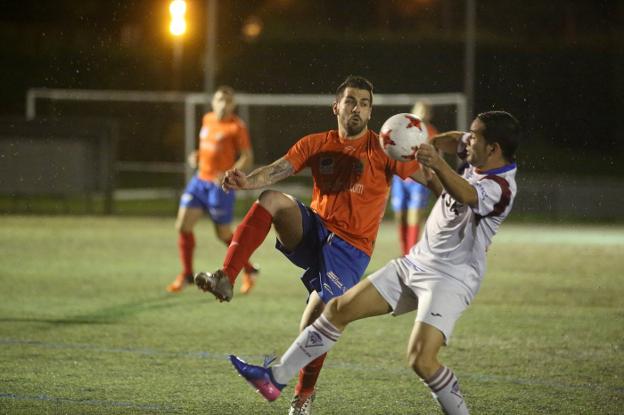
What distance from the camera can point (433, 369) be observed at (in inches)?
219

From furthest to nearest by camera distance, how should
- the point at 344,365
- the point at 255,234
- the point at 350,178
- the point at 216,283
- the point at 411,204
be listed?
the point at 411,204, the point at 344,365, the point at 350,178, the point at 255,234, the point at 216,283

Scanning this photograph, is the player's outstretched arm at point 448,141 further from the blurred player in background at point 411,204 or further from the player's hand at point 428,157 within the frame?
the blurred player in background at point 411,204

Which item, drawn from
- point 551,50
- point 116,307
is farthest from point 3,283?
point 551,50

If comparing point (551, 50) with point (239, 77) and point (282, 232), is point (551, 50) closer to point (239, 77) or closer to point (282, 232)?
point (239, 77)

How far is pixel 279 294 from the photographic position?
12047 mm

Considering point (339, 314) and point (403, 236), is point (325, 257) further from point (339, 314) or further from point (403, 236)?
point (403, 236)

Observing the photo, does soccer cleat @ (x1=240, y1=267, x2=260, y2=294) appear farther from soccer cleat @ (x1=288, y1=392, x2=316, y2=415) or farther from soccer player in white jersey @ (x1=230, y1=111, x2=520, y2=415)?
soccer player in white jersey @ (x1=230, y1=111, x2=520, y2=415)

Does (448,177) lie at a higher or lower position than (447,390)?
higher

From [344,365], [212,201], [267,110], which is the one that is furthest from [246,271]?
[267,110]

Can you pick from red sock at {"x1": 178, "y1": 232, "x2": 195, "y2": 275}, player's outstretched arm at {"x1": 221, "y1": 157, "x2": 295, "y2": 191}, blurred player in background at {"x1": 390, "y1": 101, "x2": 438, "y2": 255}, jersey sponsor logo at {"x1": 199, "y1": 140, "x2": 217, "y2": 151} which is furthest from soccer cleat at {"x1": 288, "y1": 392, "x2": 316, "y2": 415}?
blurred player in background at {"x1": 390, "y1": 101, "x2": 438, "y2": 255}

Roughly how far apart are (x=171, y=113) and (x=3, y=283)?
15.4 meters

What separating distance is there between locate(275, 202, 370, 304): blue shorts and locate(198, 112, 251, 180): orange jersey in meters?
6.26

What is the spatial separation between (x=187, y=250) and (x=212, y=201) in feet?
2.13

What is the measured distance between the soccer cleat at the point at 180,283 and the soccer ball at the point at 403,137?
6.62 m
